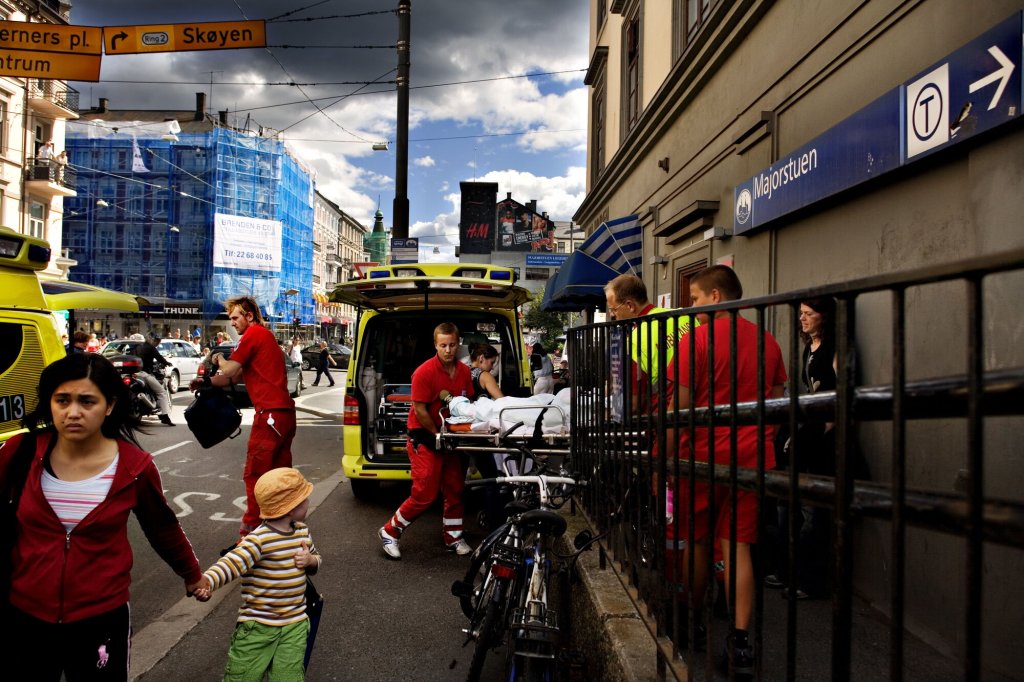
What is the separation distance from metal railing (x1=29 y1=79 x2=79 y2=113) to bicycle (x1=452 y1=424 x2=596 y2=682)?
3236cm

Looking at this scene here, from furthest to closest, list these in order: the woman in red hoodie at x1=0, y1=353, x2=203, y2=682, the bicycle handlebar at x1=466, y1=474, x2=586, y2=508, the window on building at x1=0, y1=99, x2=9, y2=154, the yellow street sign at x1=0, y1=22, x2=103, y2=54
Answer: the window on building at x1=0, y1=99, x2=9, y2=154, the yellow street sign at x1=0, y1=22, x2=103, y2=54, the bicycle handlebar at x1=466, y1=474, x2=586, y2=508, the woman in red hoodie at x1=0, y1=353, x2=203, y2=682

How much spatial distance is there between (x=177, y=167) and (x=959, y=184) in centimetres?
4868

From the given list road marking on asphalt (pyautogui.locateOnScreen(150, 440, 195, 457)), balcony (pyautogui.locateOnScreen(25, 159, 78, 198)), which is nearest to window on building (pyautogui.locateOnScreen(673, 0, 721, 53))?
road marking on asphalt (pyautogui.locateOnScreen(150, 440, 195, 457))

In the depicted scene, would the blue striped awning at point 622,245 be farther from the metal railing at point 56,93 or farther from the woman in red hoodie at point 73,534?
the metal railing at point 56,93

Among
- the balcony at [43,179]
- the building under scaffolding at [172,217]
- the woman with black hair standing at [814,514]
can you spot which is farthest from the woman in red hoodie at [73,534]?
the building under scaffolding at [172,217]

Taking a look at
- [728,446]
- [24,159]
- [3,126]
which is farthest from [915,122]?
[24,159]

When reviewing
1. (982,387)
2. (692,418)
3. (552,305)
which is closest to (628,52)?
(552,305)

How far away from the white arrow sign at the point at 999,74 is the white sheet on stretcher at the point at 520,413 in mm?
2473

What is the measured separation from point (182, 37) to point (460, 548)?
781 centimetres

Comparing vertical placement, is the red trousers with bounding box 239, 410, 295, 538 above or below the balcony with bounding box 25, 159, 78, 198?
below

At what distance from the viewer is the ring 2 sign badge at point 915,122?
304 centimetres

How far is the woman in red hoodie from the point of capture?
87.7 inches

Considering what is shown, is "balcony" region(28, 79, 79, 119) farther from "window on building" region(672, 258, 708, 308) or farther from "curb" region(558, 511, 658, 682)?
"curb" region(558, 511, 658, 682)

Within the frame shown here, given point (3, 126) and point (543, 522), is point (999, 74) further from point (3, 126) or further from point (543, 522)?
point (3, 126)
